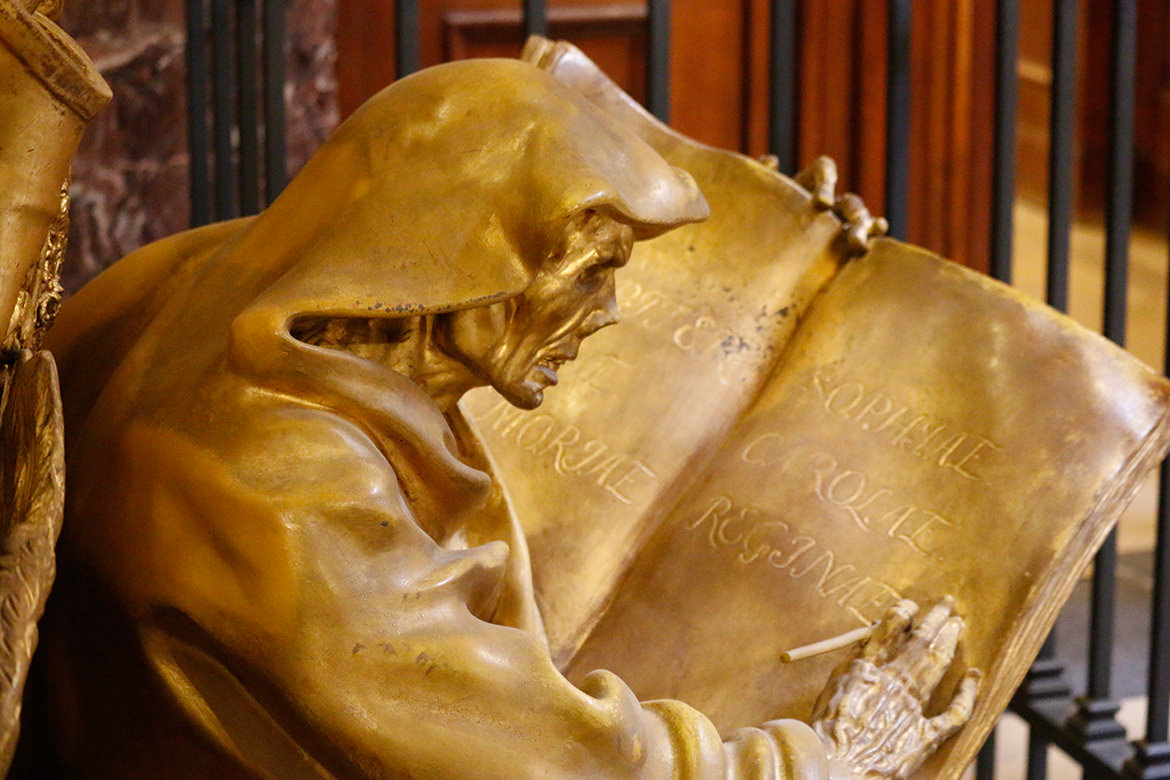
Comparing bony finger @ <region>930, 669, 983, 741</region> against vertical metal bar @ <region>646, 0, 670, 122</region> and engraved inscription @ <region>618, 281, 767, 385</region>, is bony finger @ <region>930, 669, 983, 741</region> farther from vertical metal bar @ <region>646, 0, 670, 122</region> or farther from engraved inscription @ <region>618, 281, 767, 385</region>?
vertical metal bar @ <region>646, 0, 670, 122</region>

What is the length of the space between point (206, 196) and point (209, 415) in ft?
3.62

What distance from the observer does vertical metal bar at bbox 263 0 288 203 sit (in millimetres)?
1805

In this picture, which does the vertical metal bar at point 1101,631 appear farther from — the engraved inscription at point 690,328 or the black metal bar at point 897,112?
the engraved inscription at point 690,328

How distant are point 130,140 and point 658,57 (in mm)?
1171

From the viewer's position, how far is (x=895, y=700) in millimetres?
1219

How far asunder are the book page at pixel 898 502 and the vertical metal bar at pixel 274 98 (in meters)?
0.67

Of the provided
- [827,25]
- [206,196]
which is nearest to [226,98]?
[206,196]

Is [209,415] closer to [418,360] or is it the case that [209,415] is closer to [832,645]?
[418,360]

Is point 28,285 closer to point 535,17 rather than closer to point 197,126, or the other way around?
point 535,17

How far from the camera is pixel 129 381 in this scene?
105 centimetres

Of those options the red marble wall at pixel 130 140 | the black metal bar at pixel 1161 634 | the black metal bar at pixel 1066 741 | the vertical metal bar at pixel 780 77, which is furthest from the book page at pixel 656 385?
the red marble wall at pixel 130 140

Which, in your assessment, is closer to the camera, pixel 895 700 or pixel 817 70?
pixel 895 700

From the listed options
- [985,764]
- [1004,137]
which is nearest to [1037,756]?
[985,764]

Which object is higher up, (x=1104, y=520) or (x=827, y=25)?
(x=827, y=25)
